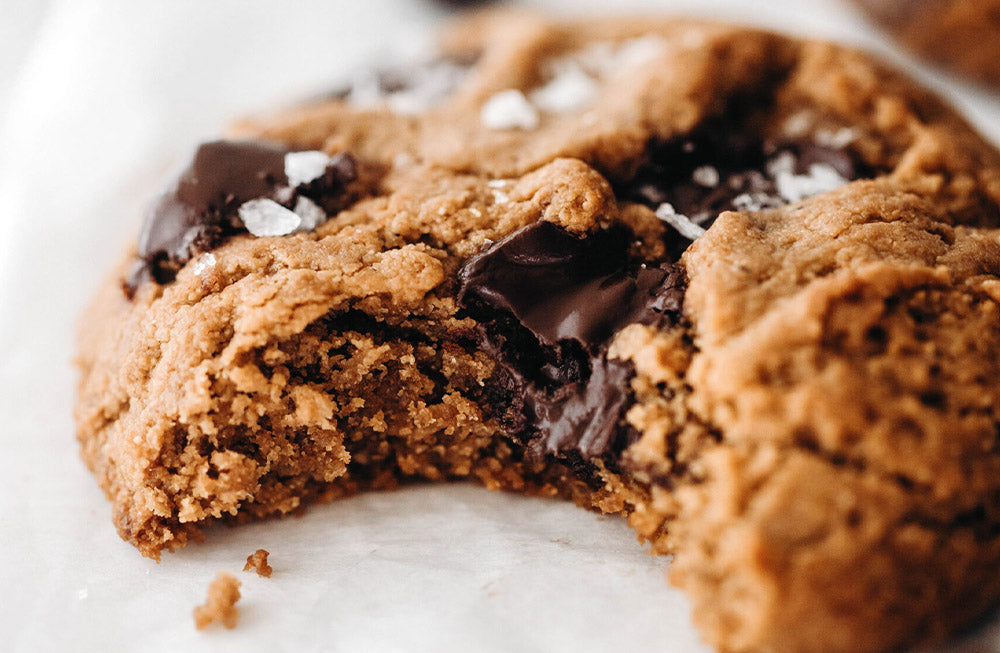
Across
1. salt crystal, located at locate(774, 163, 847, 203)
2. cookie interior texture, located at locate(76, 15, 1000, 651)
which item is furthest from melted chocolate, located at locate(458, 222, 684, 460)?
salt crystal, located at locate(774, 163, 847, 203)

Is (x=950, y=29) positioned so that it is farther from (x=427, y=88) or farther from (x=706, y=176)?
(x=427, y=88)

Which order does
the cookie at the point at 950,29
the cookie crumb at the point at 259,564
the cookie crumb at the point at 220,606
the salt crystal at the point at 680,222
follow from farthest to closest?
the cookie at the point at 950,29 < the salt crystal at the point at 680,222 < the cookie crumb at the point at 259,564 < the cookie crumb at the point at 220,606

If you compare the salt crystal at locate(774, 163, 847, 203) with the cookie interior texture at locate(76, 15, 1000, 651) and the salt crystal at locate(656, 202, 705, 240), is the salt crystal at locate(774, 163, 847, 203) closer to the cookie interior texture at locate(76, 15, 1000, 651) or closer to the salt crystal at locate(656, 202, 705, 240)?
the cookie interior texture at locate(76, 15, 1000, 651)

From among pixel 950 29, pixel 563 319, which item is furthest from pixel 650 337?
pixel 950 29

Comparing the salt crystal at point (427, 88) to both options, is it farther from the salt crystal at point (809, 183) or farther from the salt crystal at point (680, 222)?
the salt crystal at point (809, 183)

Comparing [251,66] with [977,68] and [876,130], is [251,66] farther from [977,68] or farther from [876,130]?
[977,68]

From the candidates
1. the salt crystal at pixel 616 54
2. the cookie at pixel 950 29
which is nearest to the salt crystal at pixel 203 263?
the salt crystal at pixel 616 54
